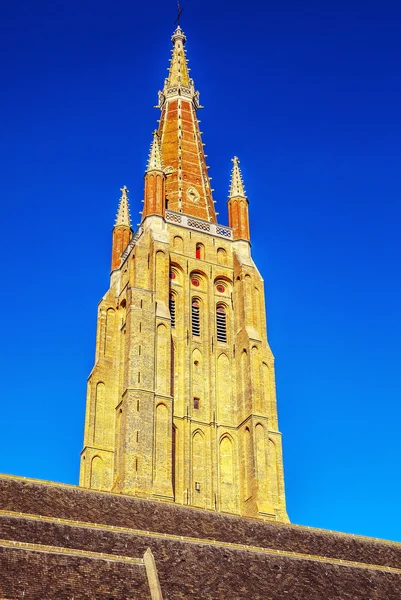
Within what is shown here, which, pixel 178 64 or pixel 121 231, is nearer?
pixel 121 231

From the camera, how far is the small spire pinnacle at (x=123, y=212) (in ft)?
219

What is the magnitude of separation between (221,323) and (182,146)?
55.4 ft

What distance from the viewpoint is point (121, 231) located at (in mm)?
66188

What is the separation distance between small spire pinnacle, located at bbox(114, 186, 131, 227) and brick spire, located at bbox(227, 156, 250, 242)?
25.9ft

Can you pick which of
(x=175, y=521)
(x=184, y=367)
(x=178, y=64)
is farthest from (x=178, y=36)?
(x=175, y=521)

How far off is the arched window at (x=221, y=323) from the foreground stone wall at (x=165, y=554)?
2098cm

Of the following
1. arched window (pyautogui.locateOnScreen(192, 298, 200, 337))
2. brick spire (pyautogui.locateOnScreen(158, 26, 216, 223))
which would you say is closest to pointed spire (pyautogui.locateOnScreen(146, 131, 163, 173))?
brick spire (pyautogui.locateOnScreen(158, 26, 216, 223))

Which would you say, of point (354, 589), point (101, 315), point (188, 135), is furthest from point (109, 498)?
point (188, 135)

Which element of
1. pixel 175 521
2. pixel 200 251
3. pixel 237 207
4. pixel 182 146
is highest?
pixel 182 146

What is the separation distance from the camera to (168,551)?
32.0 metres

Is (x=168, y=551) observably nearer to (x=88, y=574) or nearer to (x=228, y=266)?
(x=88, y=574)

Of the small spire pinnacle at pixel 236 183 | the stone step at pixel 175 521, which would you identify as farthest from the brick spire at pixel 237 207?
the stone step at pixel 175 521

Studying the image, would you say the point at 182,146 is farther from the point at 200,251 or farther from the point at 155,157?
the point at 200,251

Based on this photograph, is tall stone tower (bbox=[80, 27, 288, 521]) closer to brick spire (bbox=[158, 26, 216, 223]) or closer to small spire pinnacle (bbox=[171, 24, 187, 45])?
brick spire (bbox=[158, 26, 216, 223])
